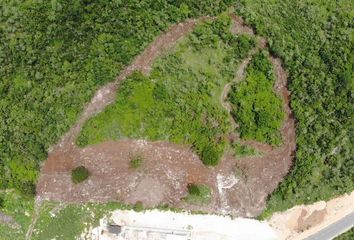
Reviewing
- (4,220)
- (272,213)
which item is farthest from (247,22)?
(4,220)

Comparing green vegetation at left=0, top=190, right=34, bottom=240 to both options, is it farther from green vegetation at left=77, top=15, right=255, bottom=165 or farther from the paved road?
the paved road

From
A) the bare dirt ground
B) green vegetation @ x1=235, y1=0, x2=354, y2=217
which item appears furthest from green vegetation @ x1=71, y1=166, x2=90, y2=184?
the bare dirt ground

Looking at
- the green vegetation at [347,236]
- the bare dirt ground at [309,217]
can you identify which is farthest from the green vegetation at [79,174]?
the green vegetation at [347,236]

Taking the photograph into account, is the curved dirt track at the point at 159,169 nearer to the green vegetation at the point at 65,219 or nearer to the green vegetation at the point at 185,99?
the green vegetation at the point at 65,219

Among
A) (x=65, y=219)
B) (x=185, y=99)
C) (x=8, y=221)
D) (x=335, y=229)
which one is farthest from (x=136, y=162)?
(x=335, y=229)

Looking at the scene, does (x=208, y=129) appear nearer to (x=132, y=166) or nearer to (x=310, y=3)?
(x=132, y=166)

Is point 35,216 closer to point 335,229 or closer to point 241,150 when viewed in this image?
point 241,150
